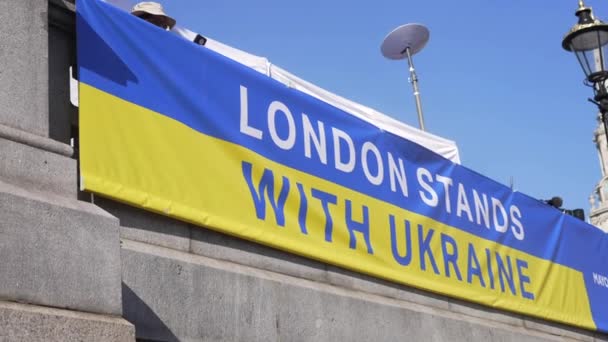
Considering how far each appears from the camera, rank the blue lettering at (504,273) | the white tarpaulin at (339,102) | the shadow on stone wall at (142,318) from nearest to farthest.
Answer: the shadow on stone wall at (142,318) → the white tarpaulin at (339,102) → the blue lettering at (504,273)

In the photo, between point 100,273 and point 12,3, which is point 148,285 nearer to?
point 100,273

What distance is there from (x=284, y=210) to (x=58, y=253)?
102 inches

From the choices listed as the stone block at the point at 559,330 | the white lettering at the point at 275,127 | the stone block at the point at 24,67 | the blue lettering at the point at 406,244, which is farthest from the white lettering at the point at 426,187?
the stone block at the point at 24,67

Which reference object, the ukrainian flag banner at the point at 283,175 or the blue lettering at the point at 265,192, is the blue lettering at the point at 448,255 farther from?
the blue lettering at the point at 265,192

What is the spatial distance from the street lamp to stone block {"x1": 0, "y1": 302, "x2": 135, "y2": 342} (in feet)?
24.9

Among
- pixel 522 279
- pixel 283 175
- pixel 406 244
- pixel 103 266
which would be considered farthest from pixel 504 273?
pixel 103 266

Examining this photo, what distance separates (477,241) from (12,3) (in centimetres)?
608

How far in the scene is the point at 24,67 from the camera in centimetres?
554

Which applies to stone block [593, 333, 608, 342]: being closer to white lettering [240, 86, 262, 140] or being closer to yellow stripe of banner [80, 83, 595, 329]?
yellow stripe of banner [80, 83, 595, 329]

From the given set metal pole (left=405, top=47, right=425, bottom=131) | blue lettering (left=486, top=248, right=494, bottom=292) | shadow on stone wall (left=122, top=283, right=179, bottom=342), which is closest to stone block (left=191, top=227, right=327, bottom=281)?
shadow on stone wall (left=122, top=283, right=179, bottom=342)

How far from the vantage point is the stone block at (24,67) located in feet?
17.7

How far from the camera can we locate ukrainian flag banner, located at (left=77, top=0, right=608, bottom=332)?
6148 mm

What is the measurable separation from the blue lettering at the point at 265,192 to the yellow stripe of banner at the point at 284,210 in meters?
0.02

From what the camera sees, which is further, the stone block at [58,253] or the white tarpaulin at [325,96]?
the white tarpaulin at [325,96]
